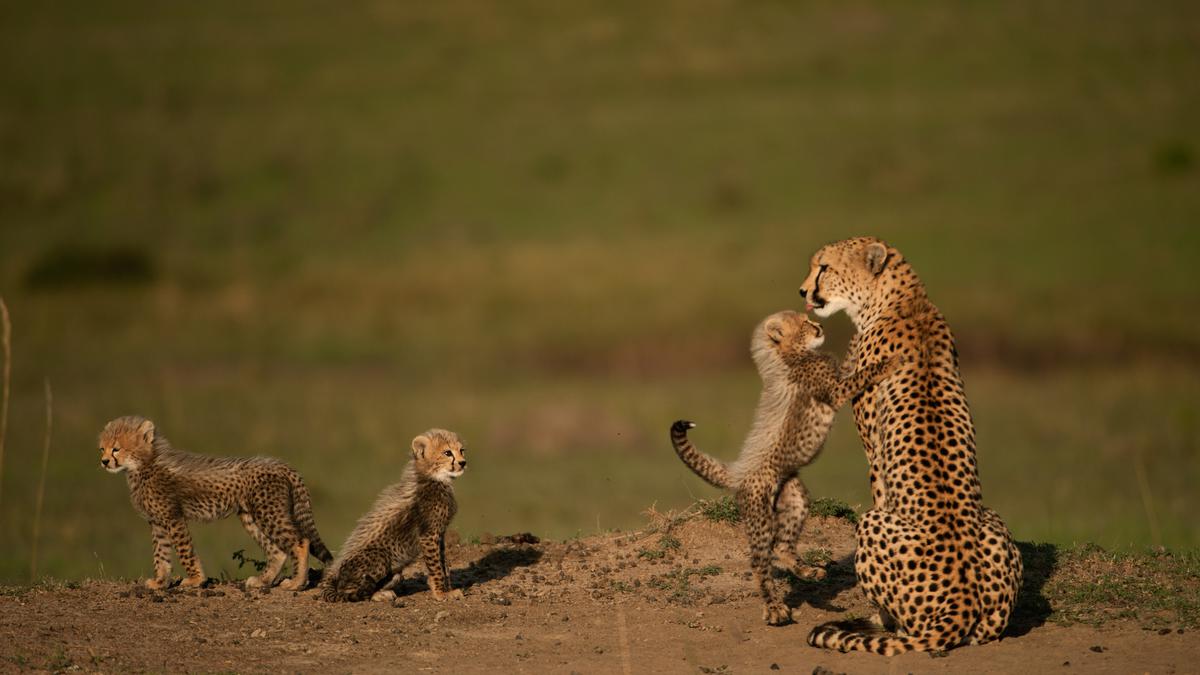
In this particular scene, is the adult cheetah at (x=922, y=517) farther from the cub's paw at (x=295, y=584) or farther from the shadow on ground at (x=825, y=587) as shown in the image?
the cub's paw at (x=295, y=584)

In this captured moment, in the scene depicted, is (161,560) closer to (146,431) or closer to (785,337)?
(146,431)

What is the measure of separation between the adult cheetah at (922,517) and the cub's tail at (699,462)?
2.55 ft

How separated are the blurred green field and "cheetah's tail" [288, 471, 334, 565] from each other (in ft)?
17.4

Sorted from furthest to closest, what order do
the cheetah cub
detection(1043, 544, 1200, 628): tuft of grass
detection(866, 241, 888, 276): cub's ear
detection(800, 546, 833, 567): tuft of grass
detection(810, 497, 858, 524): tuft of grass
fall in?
detection(810, 497, 858, 524): tuft of grass
detection(800, 546, 833, 567): tuft of grass
the cheetah cub
detection(866, 241, 888, 276): cub's ear
detection(1043, 544, 1200, 628): tuft of grass

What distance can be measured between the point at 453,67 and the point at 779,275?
1566 cm

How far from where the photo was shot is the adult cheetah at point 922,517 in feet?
24.6

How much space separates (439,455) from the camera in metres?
8.63

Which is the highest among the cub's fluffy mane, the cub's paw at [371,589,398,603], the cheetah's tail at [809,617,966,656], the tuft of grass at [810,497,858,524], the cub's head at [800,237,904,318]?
the cub's head at [800,237,904,318]

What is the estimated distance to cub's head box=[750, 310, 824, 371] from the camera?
8781mm

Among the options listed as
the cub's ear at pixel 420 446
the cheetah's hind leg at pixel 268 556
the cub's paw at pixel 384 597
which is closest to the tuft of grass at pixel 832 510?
the cub's ear at pixel 420 446

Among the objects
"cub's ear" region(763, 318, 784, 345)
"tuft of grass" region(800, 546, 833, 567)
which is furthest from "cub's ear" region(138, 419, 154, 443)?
"tuft of grass" region(800, 546, 833, 567)

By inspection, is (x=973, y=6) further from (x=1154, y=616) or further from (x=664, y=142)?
(x=1154, y=616)

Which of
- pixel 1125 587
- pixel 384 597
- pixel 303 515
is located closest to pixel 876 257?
pixel 1125 587

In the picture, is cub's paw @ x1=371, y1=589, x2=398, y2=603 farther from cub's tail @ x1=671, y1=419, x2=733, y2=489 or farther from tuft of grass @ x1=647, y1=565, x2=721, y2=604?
cub's tail @ x1=671, y1=419, x2=733, y2=489
